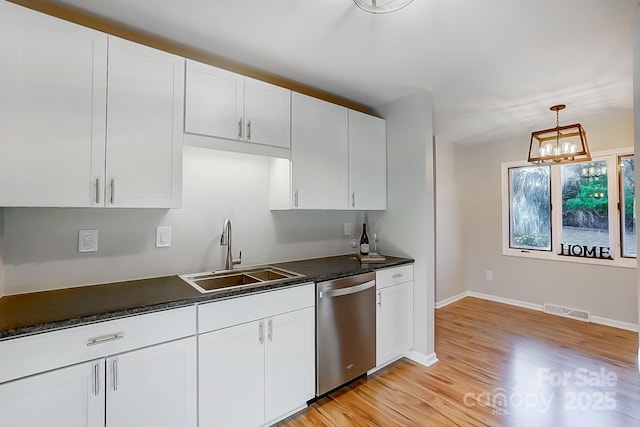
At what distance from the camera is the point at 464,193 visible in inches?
186

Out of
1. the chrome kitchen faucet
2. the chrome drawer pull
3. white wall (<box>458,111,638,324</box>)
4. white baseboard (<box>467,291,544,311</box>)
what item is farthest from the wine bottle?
white baseboard (<box>467,291,544,311</box>)

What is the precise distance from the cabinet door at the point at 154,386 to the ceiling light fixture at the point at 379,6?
191 centimetres

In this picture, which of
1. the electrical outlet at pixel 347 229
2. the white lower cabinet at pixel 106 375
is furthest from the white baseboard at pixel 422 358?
the white lower cabinet at pixel 106 375

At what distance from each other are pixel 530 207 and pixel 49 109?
506cm

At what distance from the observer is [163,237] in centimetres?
202

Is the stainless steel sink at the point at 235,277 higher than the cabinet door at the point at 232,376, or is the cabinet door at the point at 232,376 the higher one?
the stainless steel sink at the point at 235,277

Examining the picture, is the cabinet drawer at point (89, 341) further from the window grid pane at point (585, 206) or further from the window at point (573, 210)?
the window grid pane at point (585, 206)

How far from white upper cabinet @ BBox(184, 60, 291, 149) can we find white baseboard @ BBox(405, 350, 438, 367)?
2.15 m

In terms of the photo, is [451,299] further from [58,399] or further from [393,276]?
[58,399]

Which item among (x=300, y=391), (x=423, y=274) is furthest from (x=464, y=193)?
(x=300, y=391)

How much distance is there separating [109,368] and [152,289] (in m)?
0.45

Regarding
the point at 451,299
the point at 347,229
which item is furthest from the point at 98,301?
the point at 451,299

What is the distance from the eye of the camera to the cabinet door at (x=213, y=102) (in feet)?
6.05

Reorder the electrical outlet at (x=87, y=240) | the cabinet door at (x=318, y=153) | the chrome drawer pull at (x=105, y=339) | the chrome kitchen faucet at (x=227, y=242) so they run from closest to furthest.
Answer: the chrome drawer pull at (x=105, y=339), the electrical outlet at (x=87, y=240), the chrome kitchen faucet at (x=227, y=242), the cabinet door at (x=318, y=153)
